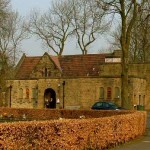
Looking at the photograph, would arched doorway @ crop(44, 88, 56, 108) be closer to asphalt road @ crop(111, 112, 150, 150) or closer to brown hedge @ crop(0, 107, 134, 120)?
brown hedge @ crop(0, 107, 134, 120)

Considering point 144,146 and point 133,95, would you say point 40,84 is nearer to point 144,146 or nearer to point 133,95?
point 133,95

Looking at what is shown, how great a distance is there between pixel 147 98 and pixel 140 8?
1065 inches

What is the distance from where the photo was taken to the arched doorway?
65950 millimetres

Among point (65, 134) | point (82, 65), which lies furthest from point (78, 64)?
point (65, 134)

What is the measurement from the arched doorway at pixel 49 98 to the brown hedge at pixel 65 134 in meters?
43.4

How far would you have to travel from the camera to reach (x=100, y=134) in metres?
19.6

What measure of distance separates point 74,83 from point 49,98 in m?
5.32

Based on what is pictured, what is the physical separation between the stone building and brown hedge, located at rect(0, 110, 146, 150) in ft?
125

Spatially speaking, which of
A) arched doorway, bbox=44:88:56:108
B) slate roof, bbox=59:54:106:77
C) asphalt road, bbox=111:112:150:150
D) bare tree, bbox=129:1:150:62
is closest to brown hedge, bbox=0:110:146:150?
asphalt road, bbox=111:112:150:150

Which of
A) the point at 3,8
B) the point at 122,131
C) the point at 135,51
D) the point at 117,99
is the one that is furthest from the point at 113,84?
the point at 122,131

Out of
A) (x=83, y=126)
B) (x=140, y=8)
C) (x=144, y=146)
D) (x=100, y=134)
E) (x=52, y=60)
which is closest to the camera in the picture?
(x=83, y=126)

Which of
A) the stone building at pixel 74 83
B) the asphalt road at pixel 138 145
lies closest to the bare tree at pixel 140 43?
the stone building at pixel 74 83

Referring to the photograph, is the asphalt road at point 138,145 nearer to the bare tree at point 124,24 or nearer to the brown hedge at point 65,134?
the brown hedge at point 65,134

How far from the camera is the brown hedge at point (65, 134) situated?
1483 cm
